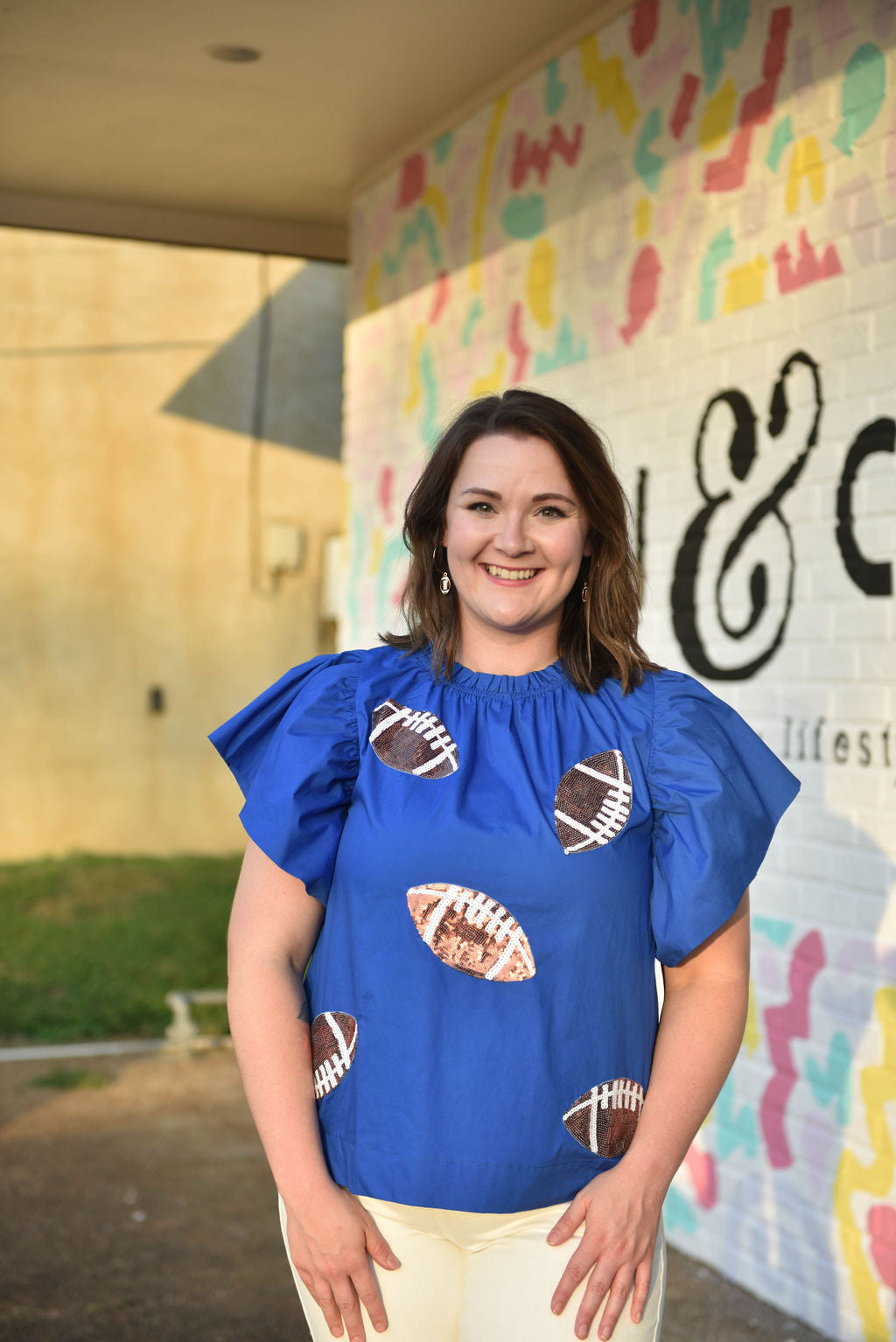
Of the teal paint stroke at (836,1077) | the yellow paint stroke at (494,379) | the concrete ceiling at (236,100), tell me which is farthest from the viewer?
the yellow paint stroke at (494,379)

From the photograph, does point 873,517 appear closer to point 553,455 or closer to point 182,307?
point 553,455

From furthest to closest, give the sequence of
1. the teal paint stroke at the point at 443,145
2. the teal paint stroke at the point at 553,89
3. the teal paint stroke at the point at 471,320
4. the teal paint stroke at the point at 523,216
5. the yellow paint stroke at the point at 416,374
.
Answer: the yellow paint stroke at the point at 416,374, the teal paint stroke at the point at 443,145, the teal paint stroke at the point at 471,320, the teal paint stroke at the point at 523,216, the teal paint stroke at the point at 553,89

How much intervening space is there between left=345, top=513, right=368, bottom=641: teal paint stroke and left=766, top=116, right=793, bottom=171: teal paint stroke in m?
2.62

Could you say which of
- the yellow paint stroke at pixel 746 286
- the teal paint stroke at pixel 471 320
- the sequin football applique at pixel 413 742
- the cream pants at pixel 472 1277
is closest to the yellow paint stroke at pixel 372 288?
the teal paint stroke at pixel 471 320

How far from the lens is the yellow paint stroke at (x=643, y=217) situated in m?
3.75

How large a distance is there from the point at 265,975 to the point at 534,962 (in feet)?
0.97

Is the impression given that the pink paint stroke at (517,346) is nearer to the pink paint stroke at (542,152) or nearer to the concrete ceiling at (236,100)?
the pink paint stroke at (542,152)

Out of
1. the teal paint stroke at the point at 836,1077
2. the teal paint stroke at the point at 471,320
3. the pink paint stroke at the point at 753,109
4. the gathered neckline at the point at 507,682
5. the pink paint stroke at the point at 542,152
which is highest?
the pink paint stroke at the point at 542,152

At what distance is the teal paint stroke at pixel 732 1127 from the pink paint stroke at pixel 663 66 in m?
→ 2.54

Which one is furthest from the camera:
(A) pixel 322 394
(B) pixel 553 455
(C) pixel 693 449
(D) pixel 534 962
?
(A) pixel 322 394

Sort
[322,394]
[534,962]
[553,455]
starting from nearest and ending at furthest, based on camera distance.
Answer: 1. [534,962]
2. [553,455]
3. [322,394]

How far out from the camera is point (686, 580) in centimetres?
362

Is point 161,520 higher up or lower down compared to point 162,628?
higher up

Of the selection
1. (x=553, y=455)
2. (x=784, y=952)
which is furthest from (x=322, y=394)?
(x=553, y=455)
